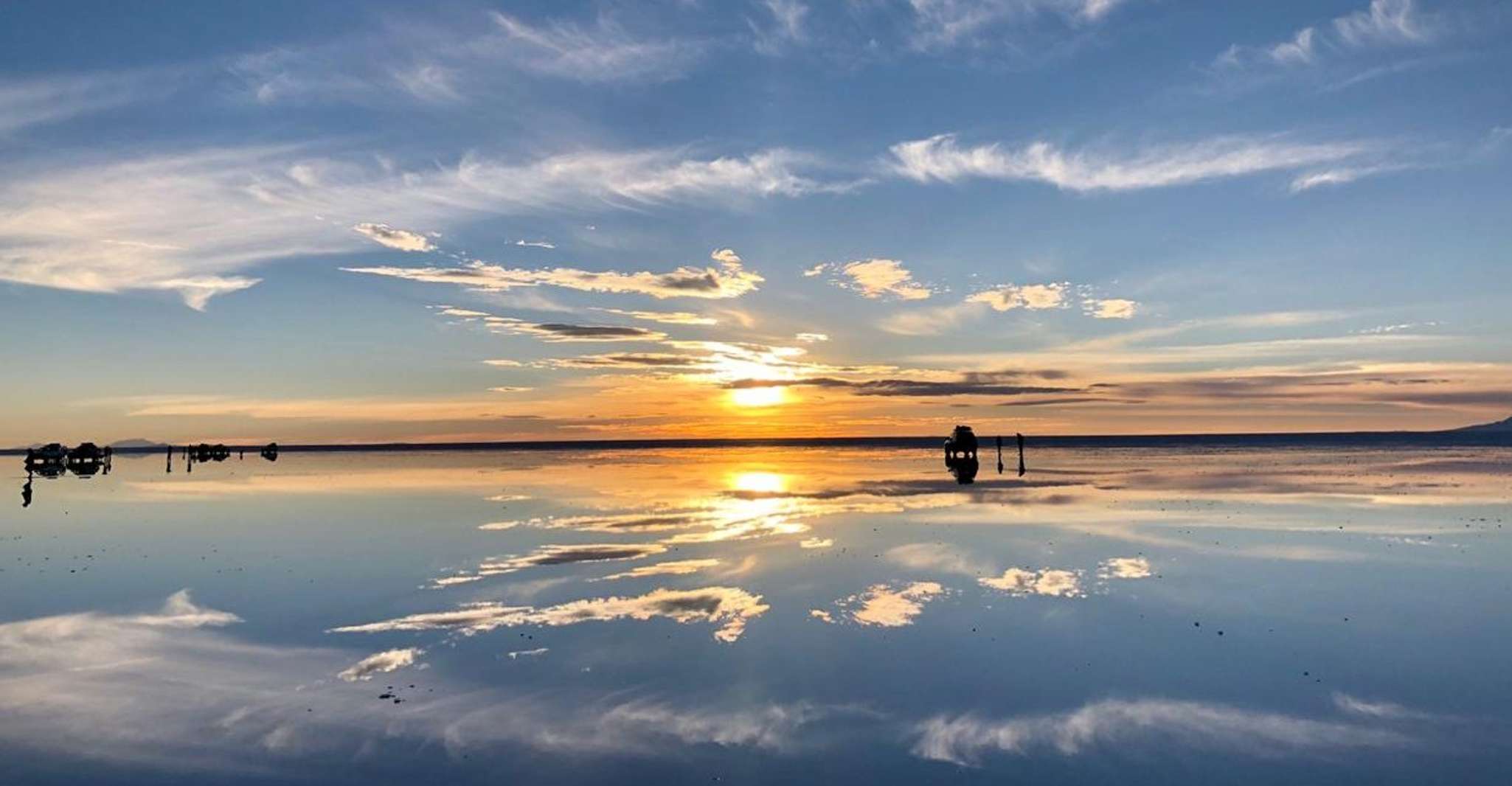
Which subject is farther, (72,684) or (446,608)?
(446,608)

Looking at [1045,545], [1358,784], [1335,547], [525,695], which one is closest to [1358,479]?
[1335,547]

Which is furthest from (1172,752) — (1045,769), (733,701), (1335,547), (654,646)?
(1335,547)

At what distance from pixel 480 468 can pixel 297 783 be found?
10675cm

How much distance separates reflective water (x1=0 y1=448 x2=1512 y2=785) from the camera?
46.1ft

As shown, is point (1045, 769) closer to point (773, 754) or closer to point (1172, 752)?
point (1172, 752)

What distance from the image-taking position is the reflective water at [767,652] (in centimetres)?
1406

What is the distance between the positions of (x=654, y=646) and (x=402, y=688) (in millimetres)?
5271

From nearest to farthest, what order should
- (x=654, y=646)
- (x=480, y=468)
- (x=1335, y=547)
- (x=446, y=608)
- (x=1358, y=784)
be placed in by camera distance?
(x=1358, y=784), (x=654, y=646), (x=446, y=608), (x=1335, y=547), (x=480, y=468)

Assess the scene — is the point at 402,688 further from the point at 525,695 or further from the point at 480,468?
the point at 480,468

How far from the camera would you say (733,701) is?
16484 millimetres

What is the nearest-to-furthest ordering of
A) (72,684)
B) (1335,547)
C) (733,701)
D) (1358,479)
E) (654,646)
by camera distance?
(733,701) < (72,684) < (654,646) < (1335,547) < (1358,479)

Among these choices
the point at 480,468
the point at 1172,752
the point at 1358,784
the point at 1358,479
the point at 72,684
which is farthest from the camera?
the point at 480,468

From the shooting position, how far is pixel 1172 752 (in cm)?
1407

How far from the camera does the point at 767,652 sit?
19.7m
